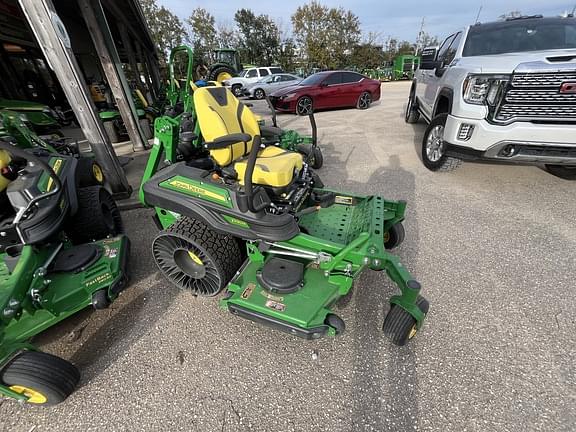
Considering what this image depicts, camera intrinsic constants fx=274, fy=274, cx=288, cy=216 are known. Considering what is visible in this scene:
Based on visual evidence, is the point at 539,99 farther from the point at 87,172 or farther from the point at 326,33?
the point at 326,33

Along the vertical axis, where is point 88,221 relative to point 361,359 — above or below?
above

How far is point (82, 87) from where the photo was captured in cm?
326

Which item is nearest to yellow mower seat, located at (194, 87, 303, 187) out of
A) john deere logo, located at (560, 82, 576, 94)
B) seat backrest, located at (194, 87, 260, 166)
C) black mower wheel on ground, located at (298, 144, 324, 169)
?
seat backrest, located at (194, 87, 260, 166)

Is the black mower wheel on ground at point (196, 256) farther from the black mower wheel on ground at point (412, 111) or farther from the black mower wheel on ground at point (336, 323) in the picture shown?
the black mower wheel on ground at point (412, 111)

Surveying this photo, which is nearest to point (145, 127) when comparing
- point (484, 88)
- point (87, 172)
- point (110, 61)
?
point (110, 61)

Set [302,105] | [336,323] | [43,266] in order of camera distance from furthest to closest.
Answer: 1. [302,105]
2. [43,266]
3. [336,323]

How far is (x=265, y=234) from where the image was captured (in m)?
Result: 1.88

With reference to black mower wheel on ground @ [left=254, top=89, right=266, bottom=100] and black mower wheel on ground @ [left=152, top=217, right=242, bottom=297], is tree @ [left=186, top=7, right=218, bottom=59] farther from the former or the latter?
black mower wheel on ground @ [left=152, top=217, right=242, bottom=297]

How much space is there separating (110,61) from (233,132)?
14.0ft

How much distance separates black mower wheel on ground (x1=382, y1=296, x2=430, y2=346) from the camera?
64.8 inches

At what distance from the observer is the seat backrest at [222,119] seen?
90.7 inches

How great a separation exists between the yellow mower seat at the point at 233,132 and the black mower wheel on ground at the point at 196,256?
52 cm

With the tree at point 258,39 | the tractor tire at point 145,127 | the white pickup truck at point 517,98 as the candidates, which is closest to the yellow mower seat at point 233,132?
the white pickup truck at point 517,98

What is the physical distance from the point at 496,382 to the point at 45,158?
392cm
